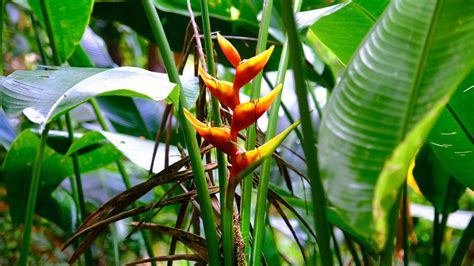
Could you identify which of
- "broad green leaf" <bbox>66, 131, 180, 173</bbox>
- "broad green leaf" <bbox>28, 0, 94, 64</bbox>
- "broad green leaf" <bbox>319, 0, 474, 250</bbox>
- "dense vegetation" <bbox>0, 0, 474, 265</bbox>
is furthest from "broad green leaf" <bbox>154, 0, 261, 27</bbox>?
"broad green leaf" <bbox>319, 0, 474, 250</bbox>

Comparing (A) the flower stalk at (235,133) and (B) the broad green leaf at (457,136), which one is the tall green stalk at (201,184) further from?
(B) the broad green leaf at (457,136)

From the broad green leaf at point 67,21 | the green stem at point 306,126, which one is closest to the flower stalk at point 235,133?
the green stem at point 306,126

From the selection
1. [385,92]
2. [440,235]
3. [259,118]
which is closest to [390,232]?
[385,92]

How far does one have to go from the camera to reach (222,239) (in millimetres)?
524

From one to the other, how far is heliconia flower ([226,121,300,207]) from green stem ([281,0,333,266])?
110mm

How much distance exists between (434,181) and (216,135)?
24.1 inches

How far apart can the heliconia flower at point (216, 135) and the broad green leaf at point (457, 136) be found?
0.30 metres

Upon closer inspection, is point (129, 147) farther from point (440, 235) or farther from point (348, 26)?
point (440, 235)

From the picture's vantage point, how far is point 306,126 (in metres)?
0.35

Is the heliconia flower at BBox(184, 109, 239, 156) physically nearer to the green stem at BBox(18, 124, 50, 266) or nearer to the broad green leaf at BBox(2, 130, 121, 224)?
the green stem at BBox(18, 124, 50, 266)

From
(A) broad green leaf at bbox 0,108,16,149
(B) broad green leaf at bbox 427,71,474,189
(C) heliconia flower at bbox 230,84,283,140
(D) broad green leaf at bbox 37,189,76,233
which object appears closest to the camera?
(C) heliconia flower at bbox 230,84,283,140

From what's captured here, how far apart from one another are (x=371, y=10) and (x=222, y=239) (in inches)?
14.4

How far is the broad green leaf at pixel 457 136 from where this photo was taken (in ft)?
2.21

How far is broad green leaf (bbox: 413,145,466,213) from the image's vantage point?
961 millimetres
